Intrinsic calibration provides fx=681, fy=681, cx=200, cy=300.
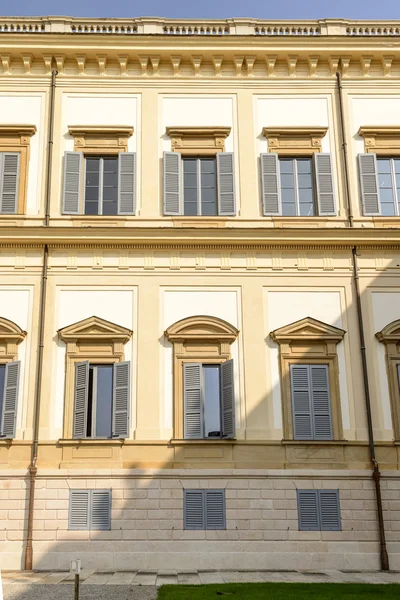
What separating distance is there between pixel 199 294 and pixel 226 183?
3.24m

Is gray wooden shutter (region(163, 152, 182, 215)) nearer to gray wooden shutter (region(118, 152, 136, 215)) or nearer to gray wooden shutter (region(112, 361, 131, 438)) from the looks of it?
gray wooden shutter (region(118, 152, 136, 215))

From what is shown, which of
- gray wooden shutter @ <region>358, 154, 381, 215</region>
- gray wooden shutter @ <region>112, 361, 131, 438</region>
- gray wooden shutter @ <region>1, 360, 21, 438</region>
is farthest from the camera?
gray wooden shutter @ <region>358, 154, 381, 215</region>

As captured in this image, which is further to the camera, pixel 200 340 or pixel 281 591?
pixel 200 340

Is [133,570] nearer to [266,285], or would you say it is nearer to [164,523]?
[164,523]

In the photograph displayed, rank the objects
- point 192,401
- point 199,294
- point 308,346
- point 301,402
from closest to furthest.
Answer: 1. point 192,401
2. point 301,402
3. point 308,346
4. point 199,294

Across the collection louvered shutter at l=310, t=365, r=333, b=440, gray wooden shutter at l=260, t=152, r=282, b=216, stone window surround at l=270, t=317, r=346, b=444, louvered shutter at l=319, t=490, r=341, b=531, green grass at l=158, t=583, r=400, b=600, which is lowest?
green grass at l=158, t=583, r=400, b=600

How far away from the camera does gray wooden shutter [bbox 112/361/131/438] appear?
16.2m

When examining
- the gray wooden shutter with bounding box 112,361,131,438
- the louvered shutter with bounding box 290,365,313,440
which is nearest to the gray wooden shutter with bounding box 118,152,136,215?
the gray wooden shutter with bounding box 112,361,131,438

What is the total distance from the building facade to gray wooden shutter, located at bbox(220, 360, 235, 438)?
0.28 ft

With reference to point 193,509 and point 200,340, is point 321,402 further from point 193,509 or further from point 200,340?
point 193,509

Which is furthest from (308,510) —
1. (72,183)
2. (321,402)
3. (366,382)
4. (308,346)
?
(72,183)

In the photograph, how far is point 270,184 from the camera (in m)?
18.4

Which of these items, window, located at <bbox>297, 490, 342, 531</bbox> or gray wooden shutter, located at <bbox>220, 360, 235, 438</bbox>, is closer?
window, located at <bbox>297, 490, 342, 531</bbox>

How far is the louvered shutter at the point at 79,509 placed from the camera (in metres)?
15.7
